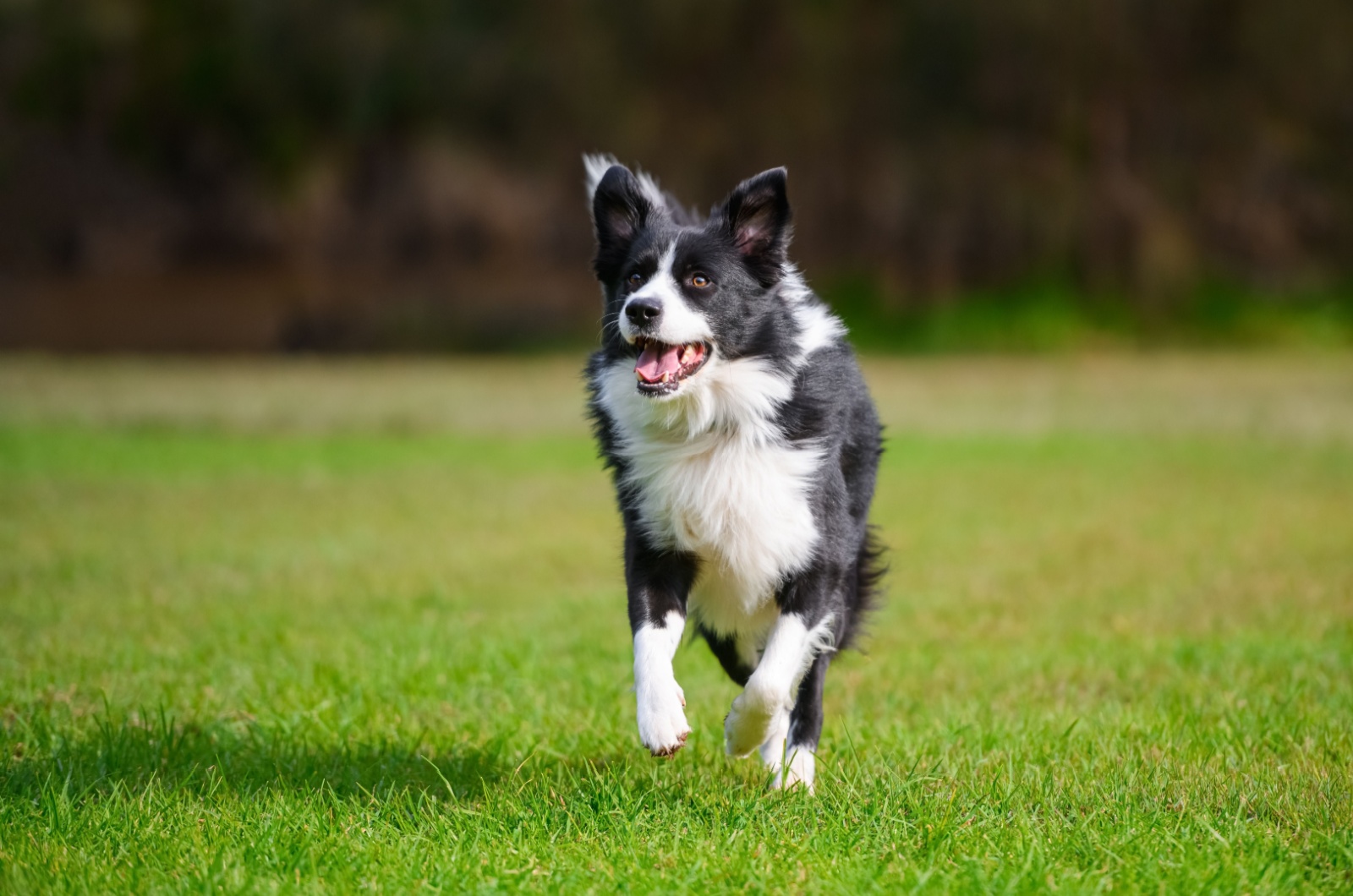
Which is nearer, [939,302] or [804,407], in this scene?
[804,407]

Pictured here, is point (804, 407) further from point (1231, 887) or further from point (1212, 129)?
point (1212, 129)

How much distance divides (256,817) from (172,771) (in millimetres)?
659

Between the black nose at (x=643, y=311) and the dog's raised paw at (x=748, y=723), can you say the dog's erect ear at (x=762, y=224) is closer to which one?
the black nose at (x=643, y=311)

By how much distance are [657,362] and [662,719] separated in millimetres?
1108

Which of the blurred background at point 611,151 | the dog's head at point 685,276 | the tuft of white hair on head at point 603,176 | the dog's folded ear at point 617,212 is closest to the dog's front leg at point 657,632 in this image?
the dog's head at point 685,276

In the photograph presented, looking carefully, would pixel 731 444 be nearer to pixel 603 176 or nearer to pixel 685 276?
A: pixel 685 276

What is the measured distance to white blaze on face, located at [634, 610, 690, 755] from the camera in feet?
13.4

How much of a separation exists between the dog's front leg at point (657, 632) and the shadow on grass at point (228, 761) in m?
0.68

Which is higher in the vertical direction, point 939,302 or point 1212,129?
point 1212,129

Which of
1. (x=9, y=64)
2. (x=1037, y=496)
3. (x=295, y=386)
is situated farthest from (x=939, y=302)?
(x=9, y=64)

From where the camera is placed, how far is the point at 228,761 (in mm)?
4832

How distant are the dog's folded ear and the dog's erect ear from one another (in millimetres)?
276

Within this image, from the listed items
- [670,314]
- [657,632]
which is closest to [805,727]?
[657,632]

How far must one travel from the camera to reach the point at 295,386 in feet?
65.5
